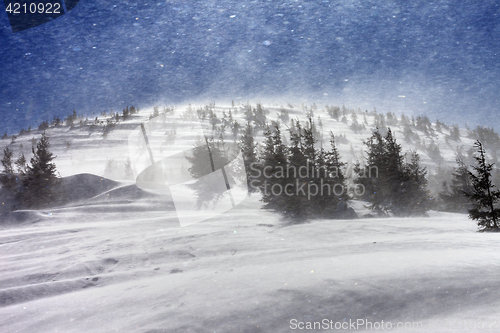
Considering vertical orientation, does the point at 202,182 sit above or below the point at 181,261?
below

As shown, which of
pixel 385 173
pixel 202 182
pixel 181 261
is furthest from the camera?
pixel 202 182

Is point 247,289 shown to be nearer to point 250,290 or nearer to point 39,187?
point 250,290

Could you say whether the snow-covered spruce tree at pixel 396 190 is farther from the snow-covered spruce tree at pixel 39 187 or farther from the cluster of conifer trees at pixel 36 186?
the cluster of conifer trees at pixel 36 186

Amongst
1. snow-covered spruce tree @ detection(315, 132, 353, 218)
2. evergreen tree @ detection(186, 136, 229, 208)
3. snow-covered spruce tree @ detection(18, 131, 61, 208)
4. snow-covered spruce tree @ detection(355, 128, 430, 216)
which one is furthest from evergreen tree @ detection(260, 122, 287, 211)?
snow-covered spruce tree @ detection(18, 131, 61, 208)

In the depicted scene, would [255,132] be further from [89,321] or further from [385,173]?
[89,321]

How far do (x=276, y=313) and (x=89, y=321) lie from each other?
1.91 m

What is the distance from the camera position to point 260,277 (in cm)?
318

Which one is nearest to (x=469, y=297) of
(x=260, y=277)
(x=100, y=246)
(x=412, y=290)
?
(x=412, y=290)

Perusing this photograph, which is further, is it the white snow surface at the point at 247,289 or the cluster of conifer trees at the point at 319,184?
the cluster of conifer trees at the point at 319,184

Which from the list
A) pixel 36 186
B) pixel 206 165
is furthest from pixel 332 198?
pixel 36 186

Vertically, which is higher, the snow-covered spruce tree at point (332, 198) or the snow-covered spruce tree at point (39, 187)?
the snow-covered spruce tree at point (39, 187)

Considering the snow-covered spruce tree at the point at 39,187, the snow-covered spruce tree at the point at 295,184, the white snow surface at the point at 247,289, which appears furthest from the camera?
the snow-covered spruce tree at the point at 39,187

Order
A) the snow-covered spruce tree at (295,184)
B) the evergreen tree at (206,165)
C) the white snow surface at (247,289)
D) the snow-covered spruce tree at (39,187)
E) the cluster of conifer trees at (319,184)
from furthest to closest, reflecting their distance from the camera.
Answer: the evergreen tree at (206,165)
the snow-covered spruce tree at (39,187)
the cluster of conifer trees at (319,184)
the snow-covered spruce tree at (295,184)
the white snow surface at (247,289)

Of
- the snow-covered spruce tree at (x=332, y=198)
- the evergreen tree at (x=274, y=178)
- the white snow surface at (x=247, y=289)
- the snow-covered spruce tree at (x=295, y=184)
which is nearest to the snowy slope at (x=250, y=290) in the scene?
the white snow surface at (x=247, y=289)
